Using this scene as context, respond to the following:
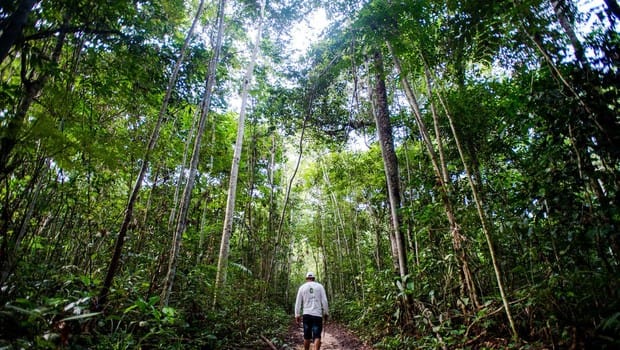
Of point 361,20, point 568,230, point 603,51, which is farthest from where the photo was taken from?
point 361,20

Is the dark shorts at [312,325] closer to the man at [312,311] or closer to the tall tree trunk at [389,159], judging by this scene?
the man at [312,311]

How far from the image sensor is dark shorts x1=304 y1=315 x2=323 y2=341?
569 centimetres

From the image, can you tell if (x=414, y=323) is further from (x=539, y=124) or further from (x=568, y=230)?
(x=539, y=124)

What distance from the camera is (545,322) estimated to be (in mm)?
3178

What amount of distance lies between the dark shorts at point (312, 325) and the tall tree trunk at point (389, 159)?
1.82 meters

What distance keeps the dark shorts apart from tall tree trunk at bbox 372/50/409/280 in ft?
5.98

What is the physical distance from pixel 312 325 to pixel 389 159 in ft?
12.6

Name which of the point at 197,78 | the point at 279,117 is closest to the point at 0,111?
the point at 197,78

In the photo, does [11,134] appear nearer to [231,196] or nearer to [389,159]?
[231,196]

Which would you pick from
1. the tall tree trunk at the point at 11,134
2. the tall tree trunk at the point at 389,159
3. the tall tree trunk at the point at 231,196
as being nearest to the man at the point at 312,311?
the tall tree trunk at the point at 389,159

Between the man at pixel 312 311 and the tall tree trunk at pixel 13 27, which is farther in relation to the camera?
the man at pixel 312 311

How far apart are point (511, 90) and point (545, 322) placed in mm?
3943

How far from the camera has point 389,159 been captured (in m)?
6.77

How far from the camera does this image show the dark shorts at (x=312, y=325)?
569 cm
